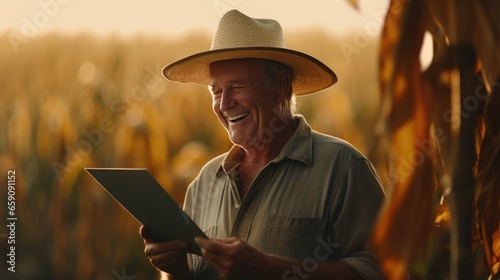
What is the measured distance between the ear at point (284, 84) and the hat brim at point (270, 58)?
24 millimetres

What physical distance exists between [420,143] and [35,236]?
7.57 feet

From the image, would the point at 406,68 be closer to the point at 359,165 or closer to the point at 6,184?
the point at 359,165

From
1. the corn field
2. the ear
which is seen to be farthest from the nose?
the corn field

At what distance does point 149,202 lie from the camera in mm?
1429

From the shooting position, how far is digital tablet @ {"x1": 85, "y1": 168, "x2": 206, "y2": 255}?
1.38 m

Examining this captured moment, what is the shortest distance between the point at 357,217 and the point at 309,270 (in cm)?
15

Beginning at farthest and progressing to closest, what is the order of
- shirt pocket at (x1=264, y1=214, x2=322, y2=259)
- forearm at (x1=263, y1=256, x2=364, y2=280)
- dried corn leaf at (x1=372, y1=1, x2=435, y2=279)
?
shirt pocket at (x1=264, y1=214, x2=322, y2=259)
forearm at (x1=263, y1=256, x2=364, y2=280)
dried corn leaf at (x1=372, y1=1, x2=435, y2=279)

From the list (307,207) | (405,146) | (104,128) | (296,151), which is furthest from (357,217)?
(104,128)

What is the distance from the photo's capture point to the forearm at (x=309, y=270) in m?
1.48

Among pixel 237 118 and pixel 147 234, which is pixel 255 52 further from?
pixel 147 234

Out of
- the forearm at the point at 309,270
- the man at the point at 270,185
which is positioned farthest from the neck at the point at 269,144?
the forearm at the point at 309,270

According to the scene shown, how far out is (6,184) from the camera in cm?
301

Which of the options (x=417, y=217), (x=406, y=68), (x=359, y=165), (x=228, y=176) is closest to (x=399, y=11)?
(x=406, y=68)

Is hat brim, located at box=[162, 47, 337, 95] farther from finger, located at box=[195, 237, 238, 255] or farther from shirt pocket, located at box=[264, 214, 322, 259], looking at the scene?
finger, located at box=[195, 237, 238, 255]
